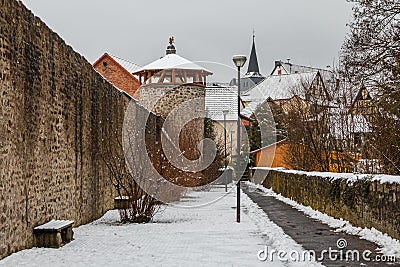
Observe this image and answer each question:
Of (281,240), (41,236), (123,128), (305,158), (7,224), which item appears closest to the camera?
(7,224)

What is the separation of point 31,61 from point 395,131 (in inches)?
379

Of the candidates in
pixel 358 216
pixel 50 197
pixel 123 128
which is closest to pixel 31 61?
pixel 50 197

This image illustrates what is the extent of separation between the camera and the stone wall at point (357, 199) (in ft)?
33.0

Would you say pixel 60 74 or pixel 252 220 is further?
pixel 252 220

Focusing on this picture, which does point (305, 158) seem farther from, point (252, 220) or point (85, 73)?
point (85, 73)

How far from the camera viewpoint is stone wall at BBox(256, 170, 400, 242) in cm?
1006

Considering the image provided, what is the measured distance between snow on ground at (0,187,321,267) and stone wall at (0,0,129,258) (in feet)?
1.96

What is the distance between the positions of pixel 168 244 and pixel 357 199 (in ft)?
14.1

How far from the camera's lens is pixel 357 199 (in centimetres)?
1220

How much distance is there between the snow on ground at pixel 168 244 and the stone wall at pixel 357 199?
1626 mm

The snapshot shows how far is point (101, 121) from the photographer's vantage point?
50.1 ft

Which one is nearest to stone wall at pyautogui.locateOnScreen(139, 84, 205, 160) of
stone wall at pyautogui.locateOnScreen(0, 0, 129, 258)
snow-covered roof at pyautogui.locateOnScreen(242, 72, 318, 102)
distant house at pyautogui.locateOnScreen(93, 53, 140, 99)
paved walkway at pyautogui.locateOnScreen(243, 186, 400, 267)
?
distant house at pyautogui.locateOnScreen(93, 53, 140, 99)

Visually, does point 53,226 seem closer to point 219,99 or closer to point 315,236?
point 315,236

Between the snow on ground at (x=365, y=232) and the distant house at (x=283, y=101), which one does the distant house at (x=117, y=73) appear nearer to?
the distant house at (x=283, y=101)
